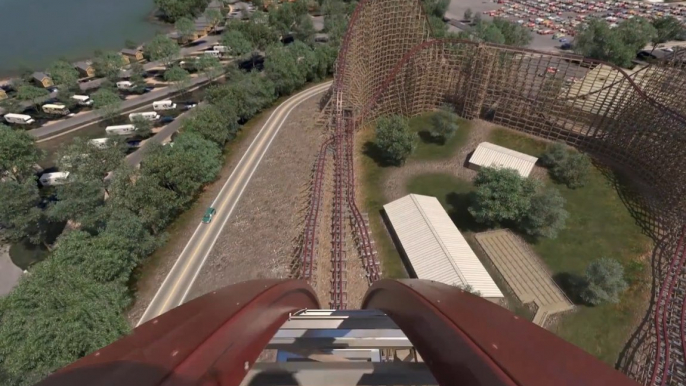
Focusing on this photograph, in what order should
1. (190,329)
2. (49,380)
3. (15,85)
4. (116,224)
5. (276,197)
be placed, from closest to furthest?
(49,380)
(190,329)
(116,224)
(276,197)
(15,85)

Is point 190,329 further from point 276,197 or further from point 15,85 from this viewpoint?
point 15,85

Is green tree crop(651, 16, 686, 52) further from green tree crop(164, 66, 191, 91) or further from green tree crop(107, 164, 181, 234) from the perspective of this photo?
green tree crop(107, 164, 181, 234)

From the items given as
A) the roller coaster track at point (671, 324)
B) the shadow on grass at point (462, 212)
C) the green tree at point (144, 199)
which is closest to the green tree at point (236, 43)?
the green tree at point (144, 199)

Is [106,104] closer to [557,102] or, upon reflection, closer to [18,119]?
[18,119]

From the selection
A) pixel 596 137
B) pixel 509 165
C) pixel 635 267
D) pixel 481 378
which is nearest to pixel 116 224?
pixel 481 378

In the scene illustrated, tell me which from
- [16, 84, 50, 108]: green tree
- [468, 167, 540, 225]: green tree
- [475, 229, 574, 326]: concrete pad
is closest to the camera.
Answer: [475, 229, 574, 326]: concrete pad

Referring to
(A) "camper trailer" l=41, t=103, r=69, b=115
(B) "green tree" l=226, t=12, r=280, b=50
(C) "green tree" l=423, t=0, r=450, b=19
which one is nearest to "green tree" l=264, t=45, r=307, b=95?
(B) "green tree" l=226, t=12, r=280, b=50

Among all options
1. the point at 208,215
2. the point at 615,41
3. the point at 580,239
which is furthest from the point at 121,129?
the point at 615,41
